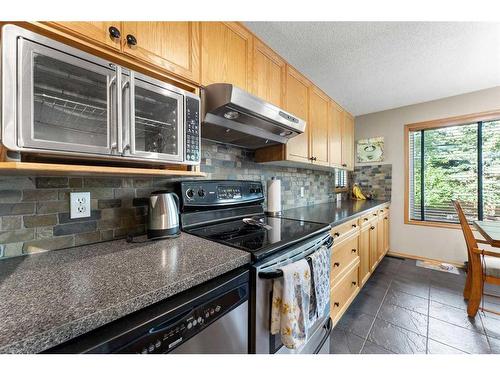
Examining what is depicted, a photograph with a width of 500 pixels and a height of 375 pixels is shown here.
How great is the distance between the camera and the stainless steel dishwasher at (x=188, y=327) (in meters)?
0.46

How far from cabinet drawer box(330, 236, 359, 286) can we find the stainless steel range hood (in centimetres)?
100

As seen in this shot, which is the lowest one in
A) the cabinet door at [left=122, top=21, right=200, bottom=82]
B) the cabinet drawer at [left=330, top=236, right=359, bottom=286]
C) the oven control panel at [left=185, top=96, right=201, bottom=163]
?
the cabinet drawer at [left=330, top=236, right=359, bottom=286]

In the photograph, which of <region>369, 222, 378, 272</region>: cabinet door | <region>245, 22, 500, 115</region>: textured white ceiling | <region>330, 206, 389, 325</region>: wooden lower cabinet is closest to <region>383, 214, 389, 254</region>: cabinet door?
<region>330, 206, 389, 325</region>: wooden lower cabinet

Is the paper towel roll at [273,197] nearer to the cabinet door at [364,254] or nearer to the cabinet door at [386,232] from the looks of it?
the cabinet door at [364,254]

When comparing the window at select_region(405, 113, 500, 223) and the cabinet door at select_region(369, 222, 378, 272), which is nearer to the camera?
the cabinet door at select_region(369, 222, 378, 272)

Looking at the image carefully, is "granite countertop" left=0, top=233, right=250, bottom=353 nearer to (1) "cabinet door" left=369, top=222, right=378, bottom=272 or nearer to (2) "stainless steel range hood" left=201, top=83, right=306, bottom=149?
(2) "stainless steel range hood" left=201, top=83, right=306, bottom=149

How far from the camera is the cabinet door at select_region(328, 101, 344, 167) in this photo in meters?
2.53

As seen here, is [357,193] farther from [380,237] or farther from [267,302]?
[267,302]

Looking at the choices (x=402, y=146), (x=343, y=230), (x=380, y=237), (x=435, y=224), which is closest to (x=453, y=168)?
(x=402, y=146)

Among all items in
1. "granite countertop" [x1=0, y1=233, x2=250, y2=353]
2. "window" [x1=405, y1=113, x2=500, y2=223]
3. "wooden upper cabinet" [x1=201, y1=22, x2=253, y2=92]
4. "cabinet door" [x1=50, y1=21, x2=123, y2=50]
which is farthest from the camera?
"window" [x1=405, y1=113, x2=500, y2=223]

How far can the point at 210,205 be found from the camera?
52.9 inches

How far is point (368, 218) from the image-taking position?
231cm
